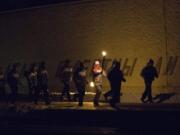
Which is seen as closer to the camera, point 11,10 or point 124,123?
point 124,123

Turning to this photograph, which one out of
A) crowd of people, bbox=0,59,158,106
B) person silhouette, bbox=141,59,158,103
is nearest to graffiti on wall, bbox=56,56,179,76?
crowd of people, bbox=0,59,158,106

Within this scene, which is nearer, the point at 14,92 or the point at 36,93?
the point at 36,93

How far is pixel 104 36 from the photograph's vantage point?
80.4 ft

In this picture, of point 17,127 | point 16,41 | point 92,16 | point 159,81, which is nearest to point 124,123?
point 17,127

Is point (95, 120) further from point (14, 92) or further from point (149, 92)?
point (14, 92)

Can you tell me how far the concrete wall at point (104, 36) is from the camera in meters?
22.6

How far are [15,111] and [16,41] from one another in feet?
23.8

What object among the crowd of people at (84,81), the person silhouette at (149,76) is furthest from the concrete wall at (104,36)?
the person silhouette at (149,76)

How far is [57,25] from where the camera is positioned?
86.2 ft

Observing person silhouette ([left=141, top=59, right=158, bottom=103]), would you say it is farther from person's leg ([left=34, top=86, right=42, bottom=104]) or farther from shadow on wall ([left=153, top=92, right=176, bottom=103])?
person's leg ([left=34, top=86, right=42, bottom=104])

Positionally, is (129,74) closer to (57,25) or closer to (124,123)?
(57,25)

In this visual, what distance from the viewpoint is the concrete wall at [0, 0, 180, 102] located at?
22.6 meters

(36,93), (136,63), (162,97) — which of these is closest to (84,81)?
(36,93)

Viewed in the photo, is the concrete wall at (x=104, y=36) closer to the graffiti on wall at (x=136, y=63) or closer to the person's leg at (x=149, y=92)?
the graffiti on wall at (x=136, y=63)
